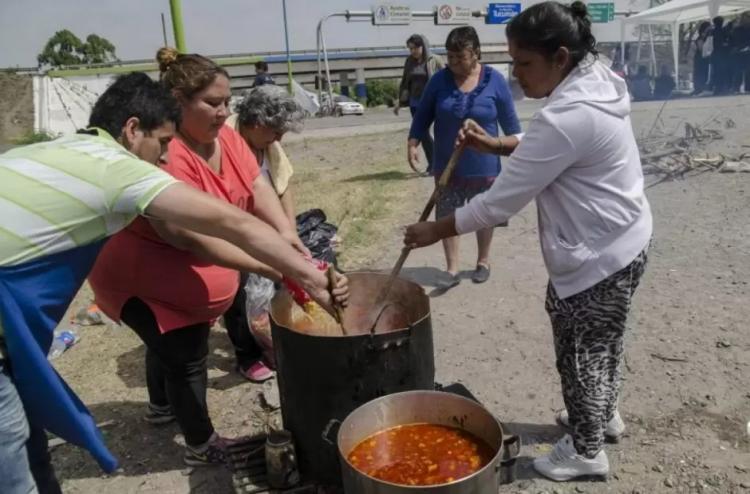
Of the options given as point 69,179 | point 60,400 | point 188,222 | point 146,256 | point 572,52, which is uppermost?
point 572,52

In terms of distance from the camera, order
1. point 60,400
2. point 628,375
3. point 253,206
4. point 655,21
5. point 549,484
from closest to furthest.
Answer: point 60,400, point 549,484, point 253,206, point 628,375, point 655,21

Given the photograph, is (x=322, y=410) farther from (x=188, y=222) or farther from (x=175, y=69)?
(x=175, y=69)

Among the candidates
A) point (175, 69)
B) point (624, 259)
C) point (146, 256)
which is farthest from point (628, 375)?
point (175, 69)

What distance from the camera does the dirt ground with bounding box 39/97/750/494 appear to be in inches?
120

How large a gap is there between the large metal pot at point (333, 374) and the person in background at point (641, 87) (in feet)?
71.2

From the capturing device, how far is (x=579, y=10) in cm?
237

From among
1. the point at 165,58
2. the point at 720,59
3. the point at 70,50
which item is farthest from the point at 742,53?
the point at 70,50

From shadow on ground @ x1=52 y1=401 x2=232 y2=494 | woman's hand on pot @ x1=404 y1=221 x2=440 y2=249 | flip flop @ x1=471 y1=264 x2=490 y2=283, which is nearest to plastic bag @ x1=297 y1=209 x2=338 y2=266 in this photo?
flip flop @ x1=471 y1=264 x2=490 y2=283

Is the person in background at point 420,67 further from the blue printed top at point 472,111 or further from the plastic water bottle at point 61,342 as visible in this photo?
the plastic water bottle at point 61,342

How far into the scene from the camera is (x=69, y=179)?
1.78m

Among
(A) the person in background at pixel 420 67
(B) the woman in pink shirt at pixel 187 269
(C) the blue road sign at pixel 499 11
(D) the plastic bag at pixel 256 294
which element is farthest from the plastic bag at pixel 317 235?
(C) the blue road sign at pixel 499 11

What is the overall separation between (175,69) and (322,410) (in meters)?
1.71

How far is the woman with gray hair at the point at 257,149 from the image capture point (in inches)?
151

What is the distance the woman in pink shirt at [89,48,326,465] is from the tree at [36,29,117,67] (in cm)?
A: 6275
